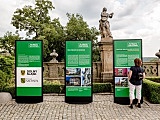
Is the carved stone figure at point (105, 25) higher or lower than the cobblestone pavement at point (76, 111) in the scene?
higher

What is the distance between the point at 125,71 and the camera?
1001cm

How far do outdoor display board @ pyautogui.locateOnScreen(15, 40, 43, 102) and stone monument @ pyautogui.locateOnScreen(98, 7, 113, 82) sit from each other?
5.67m

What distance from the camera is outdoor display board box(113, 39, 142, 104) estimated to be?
9945 mm

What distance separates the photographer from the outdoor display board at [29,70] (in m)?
10.2

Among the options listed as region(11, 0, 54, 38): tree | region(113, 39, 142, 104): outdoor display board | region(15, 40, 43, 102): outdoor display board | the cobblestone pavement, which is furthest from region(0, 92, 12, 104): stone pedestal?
region(11, 0, 54, 38): tree

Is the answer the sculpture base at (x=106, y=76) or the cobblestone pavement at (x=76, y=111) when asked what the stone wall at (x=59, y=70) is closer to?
the sculpture base at (x=106, y=76)

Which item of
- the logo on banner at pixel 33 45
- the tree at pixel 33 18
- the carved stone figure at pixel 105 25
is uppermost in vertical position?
the tree at pixel 33 18

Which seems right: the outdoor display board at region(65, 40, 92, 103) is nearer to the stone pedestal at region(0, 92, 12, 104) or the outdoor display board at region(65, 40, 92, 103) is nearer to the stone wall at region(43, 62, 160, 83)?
the stone pedestal at region(0, 92, 12, 104)

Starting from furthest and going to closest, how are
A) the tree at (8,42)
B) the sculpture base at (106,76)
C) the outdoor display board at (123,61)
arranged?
the tree at (8,42), the sculpture base at (106,76), the outdoor display board at (123,61)

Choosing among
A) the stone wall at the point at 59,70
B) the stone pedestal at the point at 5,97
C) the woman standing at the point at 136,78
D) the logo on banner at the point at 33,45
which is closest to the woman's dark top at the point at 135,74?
the woman standing at the point at 136,78

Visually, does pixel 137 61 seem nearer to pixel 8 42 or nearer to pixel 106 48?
pixel 106 48

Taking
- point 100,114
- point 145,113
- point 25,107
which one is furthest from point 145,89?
point 25,107

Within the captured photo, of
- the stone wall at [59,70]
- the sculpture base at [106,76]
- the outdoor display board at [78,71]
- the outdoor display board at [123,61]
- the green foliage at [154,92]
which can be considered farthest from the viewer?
the stone wall at [59,70]

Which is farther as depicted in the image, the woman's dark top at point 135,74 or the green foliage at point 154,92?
the green foliage at point 154,92
